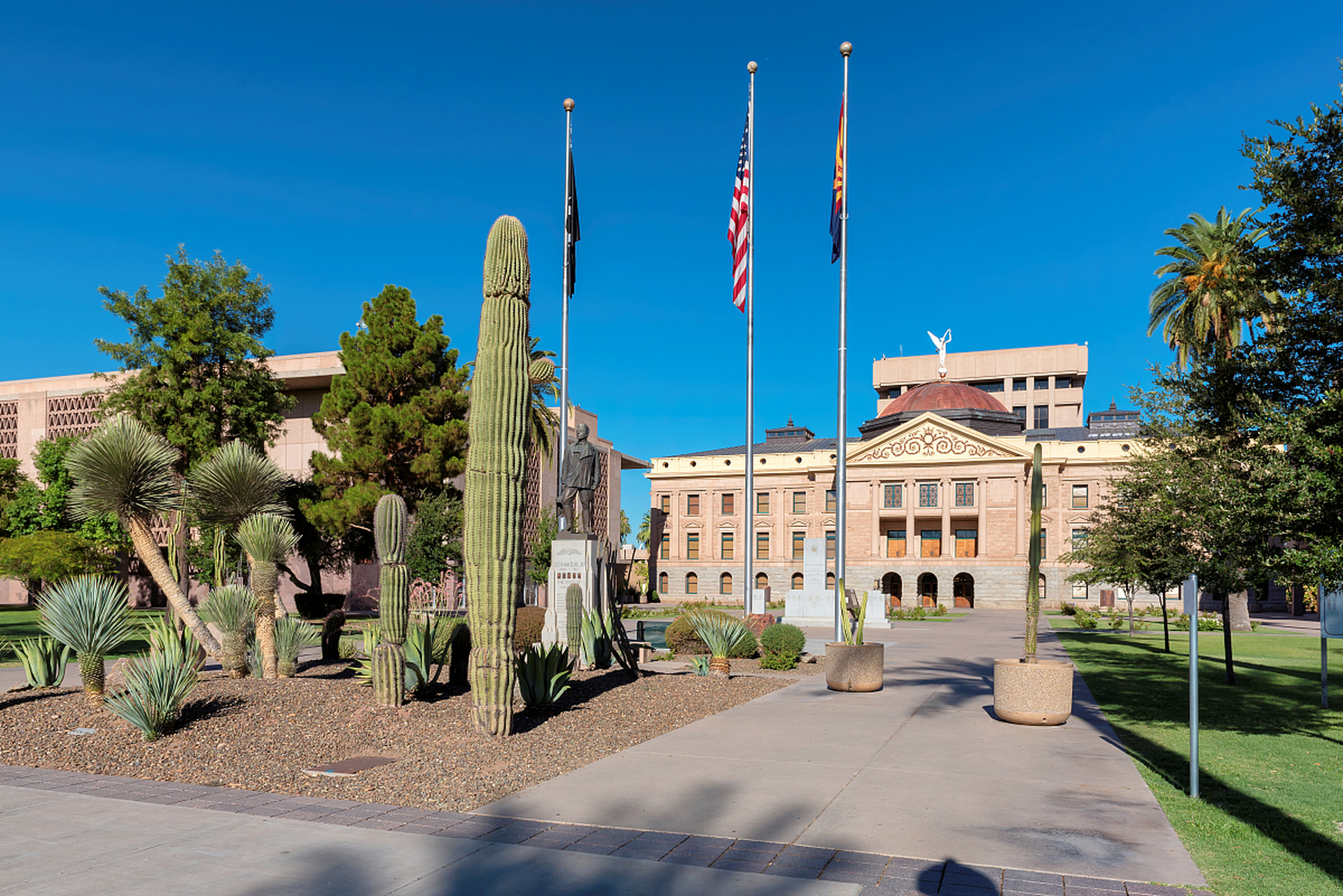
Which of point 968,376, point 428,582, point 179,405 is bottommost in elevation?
point 428,582

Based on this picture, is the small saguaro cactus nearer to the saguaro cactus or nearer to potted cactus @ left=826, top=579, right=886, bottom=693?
the saguaro cactus

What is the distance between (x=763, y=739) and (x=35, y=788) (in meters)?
6.86

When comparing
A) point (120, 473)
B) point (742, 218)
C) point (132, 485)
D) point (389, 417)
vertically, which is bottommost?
point (132, 485)

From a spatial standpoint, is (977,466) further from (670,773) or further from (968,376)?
(670,773)

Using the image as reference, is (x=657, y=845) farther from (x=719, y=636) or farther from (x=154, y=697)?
(x=719, y=636)

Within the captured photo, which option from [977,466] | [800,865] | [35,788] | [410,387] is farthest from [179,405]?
[977,466]

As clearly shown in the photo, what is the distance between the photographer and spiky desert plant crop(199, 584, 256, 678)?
11.9 metres

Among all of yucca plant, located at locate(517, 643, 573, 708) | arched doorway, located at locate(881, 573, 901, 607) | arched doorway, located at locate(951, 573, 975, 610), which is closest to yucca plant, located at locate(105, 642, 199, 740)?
yucca plant, located at locate(517, 643, 573, 708)

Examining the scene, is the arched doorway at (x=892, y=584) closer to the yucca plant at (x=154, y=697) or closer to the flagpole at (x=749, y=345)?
the flagpole at (x=749, y=345)

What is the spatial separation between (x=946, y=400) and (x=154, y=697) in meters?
70.9

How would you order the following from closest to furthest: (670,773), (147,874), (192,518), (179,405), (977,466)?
(147,874) → (670,773) → (192,518) → (179,405) → (977,466)

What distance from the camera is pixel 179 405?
2867 cm

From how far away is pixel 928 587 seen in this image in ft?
217

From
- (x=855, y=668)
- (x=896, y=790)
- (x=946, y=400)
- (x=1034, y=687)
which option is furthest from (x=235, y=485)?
(x=946, y=400)
